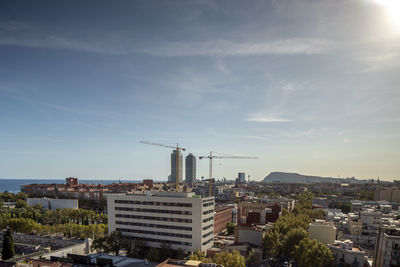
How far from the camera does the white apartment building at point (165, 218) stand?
188 ft

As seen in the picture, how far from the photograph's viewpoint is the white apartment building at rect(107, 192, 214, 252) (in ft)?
188

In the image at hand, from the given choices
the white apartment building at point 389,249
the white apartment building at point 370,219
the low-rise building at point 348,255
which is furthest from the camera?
the white apartment building at point 370,219

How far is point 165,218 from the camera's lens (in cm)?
6009

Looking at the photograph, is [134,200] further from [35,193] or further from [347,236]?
[35,193]

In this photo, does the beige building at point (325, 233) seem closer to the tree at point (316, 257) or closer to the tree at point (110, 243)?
the tree at point (316, 257)

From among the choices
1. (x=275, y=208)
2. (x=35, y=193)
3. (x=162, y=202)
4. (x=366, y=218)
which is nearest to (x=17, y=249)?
(x=162, y=202)

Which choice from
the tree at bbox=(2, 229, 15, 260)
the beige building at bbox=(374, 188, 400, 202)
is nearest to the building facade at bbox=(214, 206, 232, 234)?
the tree at bbox=(2, 229, 15, 260)

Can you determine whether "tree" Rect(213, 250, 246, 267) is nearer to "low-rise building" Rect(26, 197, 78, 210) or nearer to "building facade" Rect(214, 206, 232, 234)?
"building facade" Rect(214, 206, 232, 234)

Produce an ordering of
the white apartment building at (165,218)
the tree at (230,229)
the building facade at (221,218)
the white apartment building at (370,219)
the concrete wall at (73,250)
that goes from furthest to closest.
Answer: the tree at (230,229) → the building facade at (221,218) → the white apartment building at (370,219) → the white apartment building at (165,218) → the concrete wall at (73,250)

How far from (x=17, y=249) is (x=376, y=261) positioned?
75.6 meters

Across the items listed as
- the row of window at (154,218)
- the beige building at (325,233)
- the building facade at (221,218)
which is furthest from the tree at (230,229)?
the beige building at (325,233)

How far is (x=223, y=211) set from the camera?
89562mm

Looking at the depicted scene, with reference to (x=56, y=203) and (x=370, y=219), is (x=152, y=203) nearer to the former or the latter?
(x=370, y=219)

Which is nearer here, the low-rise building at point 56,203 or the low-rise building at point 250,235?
the low-rise building at point 250,235
